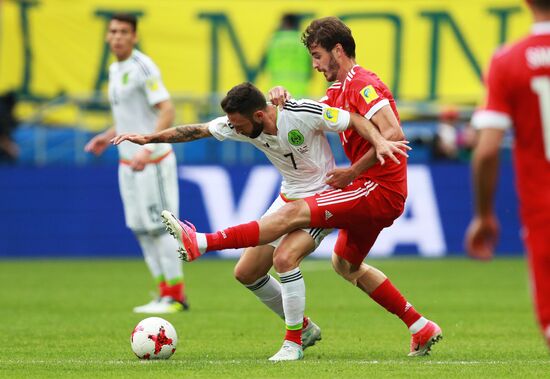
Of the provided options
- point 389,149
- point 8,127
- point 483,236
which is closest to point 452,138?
point 8,127

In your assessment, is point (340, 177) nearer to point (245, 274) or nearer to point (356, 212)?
point (356, 212)

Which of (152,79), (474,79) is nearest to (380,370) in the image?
(152,79)

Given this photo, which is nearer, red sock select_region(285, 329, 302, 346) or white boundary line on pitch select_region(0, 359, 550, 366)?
white boundary line on pitch select_region(0, 359, 550, 366)

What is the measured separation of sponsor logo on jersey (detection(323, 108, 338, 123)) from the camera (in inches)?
312

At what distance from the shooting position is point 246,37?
880 inches

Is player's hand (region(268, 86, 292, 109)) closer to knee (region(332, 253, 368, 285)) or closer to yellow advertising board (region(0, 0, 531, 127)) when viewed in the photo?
knee (region(332, 253, 368, 285))

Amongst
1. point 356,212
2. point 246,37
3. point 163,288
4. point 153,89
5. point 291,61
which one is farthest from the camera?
point 246,37

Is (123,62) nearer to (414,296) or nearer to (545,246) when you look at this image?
(414,296)

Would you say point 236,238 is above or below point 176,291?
above

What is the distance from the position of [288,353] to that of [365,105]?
1769 mm

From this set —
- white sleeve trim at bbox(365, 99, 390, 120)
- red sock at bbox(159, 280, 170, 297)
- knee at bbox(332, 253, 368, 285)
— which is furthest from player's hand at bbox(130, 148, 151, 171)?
white sleeve trim at bbox(365, 99, 390, 120)

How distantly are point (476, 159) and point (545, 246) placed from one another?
489 mm

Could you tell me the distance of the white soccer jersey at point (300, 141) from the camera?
8.01 metres

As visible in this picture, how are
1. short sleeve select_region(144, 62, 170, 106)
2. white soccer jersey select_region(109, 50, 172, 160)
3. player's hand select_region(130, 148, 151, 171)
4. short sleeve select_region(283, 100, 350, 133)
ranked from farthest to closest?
white soccer jersey select_region(109, 50, 172, 160) < short sleeve select_region(144, 62, 170, 106) < player's hand select_region(130, 148, 151, 171) < short sleeve select_region(283, 100, 350, 133)
